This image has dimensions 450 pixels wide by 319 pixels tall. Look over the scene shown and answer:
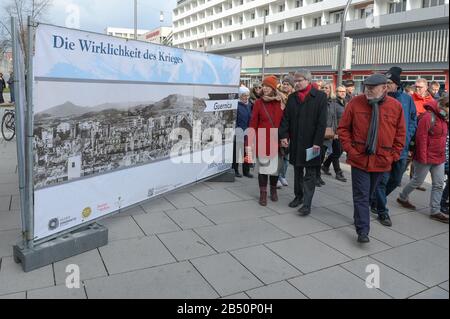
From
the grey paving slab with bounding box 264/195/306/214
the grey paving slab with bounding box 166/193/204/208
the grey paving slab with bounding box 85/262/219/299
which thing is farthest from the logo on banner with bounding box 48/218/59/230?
the grey paving slab with bounding box 264/195/306/214

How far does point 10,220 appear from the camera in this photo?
4.97 m

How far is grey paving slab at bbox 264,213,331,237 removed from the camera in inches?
195

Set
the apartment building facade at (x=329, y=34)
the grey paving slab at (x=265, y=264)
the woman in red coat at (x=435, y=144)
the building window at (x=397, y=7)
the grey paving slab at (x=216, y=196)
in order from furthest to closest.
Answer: the building window at (x=397, y=7), the apartment building facade at (x=329, y=34), the grey paving slab at (x=216, y=196), the woman in red coat at (x=435, y=144), the grey paving slab at (x=265, y=264)

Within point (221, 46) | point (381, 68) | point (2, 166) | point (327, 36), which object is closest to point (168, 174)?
point (2, 166)

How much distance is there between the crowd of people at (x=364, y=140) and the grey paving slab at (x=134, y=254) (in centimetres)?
212

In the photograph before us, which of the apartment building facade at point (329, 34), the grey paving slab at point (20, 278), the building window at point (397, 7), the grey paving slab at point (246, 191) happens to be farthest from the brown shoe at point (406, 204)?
the building window at point (397, 7)

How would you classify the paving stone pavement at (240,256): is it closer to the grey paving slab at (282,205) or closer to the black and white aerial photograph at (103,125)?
the grey paving slab at (282,205)

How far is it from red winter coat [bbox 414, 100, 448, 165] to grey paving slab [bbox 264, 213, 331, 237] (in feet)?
5.70

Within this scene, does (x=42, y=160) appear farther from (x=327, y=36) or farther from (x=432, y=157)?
(x=327, y=36)

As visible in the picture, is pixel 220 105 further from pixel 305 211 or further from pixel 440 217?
pixel 440 217

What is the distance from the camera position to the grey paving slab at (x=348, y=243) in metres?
4.36

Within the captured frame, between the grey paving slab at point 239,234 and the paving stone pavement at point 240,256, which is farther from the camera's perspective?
the grey paving slab at point 239,234

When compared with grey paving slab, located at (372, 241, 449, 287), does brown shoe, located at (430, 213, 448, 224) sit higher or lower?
higher

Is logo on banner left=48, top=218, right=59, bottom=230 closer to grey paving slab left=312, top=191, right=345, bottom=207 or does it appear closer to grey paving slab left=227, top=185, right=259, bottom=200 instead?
grey paving slab left=227, top=185, right=259, bottom=200
